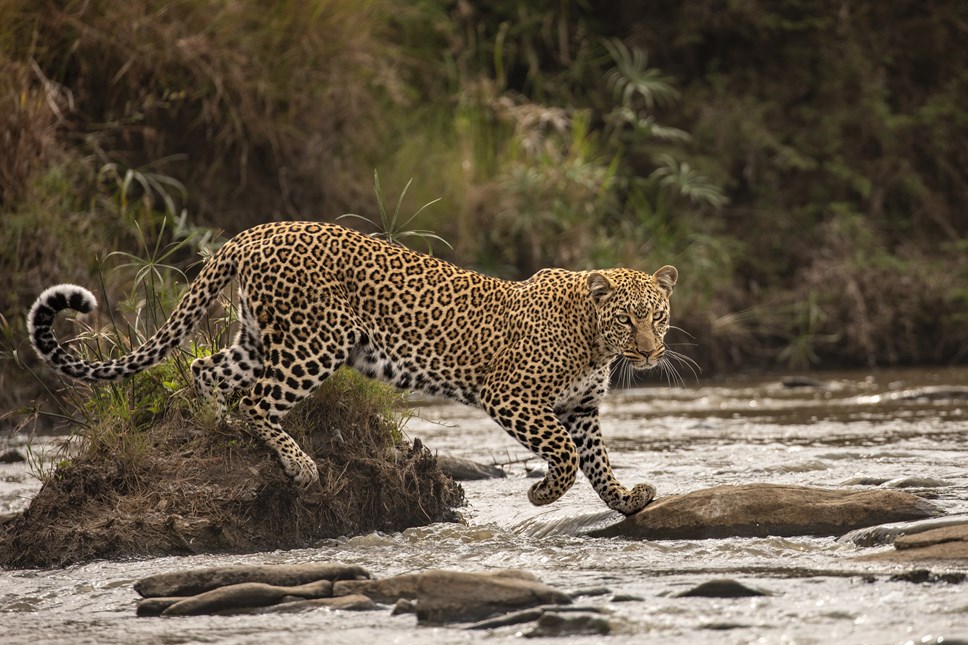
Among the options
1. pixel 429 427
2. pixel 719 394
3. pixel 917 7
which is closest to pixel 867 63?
pixel 917 7

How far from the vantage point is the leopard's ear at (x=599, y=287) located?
7.62 meters

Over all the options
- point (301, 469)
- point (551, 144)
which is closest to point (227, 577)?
point (301, 469)

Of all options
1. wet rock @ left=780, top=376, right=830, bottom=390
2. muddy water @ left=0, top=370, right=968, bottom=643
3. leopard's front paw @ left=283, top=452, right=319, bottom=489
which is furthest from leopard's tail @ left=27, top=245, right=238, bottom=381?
wet rock @ left=780, top=376, right=830, bottom=390

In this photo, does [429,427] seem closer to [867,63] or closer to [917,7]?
[867,63]

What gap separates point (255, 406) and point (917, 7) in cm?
1483

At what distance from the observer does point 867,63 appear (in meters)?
19.2

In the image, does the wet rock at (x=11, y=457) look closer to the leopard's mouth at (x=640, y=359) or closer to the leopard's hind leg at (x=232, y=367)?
the leopard's hind leg at (x=232, y=367)

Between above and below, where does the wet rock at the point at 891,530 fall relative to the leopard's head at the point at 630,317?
below

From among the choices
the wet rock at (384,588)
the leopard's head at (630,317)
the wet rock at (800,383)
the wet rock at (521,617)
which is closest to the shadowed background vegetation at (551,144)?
the wet rock at (800,383)

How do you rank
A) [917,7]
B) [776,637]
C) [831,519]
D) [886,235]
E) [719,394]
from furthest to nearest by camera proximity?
[917,7] → [886,235] → [719,394] → [831,519] → [776,637]

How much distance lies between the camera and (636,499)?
24.9 ft

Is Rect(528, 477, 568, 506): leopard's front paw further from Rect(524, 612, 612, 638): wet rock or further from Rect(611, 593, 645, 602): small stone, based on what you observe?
Rect(524, 612, 612, 638): wet rock

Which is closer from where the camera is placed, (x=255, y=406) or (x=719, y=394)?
(x=255, y=406)

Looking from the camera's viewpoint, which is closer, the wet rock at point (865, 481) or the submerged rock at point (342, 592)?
the submerged rock at point (342, 592)
